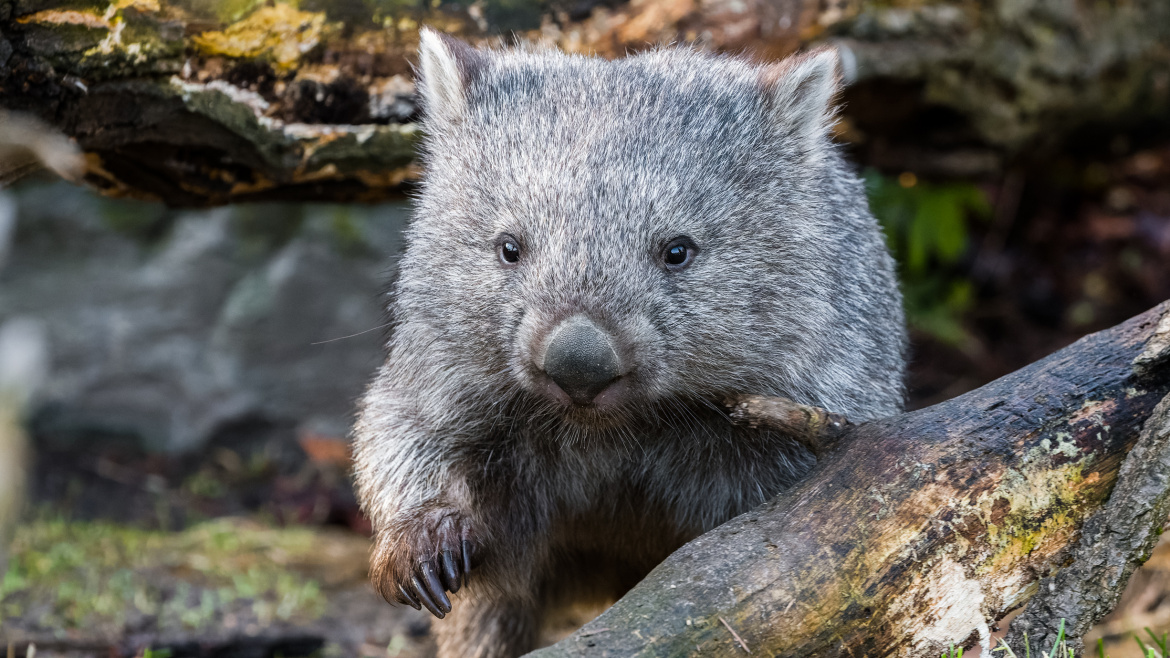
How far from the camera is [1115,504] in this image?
11.0ft

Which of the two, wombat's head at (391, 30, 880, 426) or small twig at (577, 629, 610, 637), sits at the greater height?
wombat's head at (391, 30, 880, 426)

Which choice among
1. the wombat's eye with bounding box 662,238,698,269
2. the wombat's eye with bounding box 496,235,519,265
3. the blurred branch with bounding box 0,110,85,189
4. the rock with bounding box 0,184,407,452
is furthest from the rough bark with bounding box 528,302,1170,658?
the rock with bounding box 0,184,407,452

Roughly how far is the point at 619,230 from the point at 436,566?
156 centimetres

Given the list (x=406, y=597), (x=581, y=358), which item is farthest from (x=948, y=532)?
(x=406, y=597)

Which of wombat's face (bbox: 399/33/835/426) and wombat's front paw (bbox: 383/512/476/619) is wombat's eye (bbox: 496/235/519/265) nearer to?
wombat's face (bbox: 399/33/835/426)

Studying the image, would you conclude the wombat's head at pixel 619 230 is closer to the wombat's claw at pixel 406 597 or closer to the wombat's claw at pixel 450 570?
the wombat's claw at pixel 450 570

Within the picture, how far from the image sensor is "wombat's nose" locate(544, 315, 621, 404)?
3385 mm

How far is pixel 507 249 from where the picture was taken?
3898 mm

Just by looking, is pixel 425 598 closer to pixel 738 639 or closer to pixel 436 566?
pixel 436 566

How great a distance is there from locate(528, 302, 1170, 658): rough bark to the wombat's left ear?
1455 millimetres

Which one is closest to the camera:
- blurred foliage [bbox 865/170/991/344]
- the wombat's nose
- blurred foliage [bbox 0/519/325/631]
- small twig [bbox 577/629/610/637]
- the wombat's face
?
small twig [bbox 577/629/610/637]

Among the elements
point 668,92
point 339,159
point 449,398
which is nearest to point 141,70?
point 339,159

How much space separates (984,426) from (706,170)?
1.39 meters

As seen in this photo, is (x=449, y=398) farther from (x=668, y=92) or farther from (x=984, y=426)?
(x=984, y=426)
